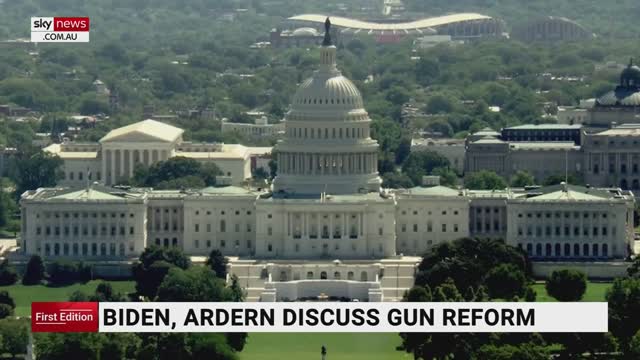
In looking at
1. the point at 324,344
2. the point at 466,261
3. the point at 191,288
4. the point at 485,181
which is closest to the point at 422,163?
the point at 485,181

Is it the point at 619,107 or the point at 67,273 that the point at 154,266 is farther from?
the point at 619,107

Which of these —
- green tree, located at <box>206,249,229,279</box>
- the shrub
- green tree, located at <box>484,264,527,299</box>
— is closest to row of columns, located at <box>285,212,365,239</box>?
green tree, located at <box>206,249,229,279</box>

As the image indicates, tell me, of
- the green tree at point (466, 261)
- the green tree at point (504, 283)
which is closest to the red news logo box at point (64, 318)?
the green tree at point (466, 261)

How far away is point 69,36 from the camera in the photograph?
459 ft

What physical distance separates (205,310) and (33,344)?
73.1ft

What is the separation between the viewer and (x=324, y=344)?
13175cm

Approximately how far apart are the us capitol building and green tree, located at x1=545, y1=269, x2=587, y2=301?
13.3 m

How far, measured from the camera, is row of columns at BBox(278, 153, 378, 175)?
164m

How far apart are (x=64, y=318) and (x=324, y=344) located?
68.5 ft

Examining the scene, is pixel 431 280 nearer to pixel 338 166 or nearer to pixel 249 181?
pixel 338 166

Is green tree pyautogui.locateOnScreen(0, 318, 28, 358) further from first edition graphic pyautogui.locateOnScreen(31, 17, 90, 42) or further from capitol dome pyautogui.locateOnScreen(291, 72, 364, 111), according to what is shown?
capitol dome pyautogui.locateOnScreen(291, 72, 364, 111)

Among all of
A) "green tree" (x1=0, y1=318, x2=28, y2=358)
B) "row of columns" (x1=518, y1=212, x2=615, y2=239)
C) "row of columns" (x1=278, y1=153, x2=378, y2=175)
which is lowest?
"green tree" (x1=0, y1=318, x2=28, y2=358)

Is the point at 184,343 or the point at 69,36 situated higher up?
the point at 69,36

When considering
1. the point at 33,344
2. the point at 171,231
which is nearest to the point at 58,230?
the point at 171,231
